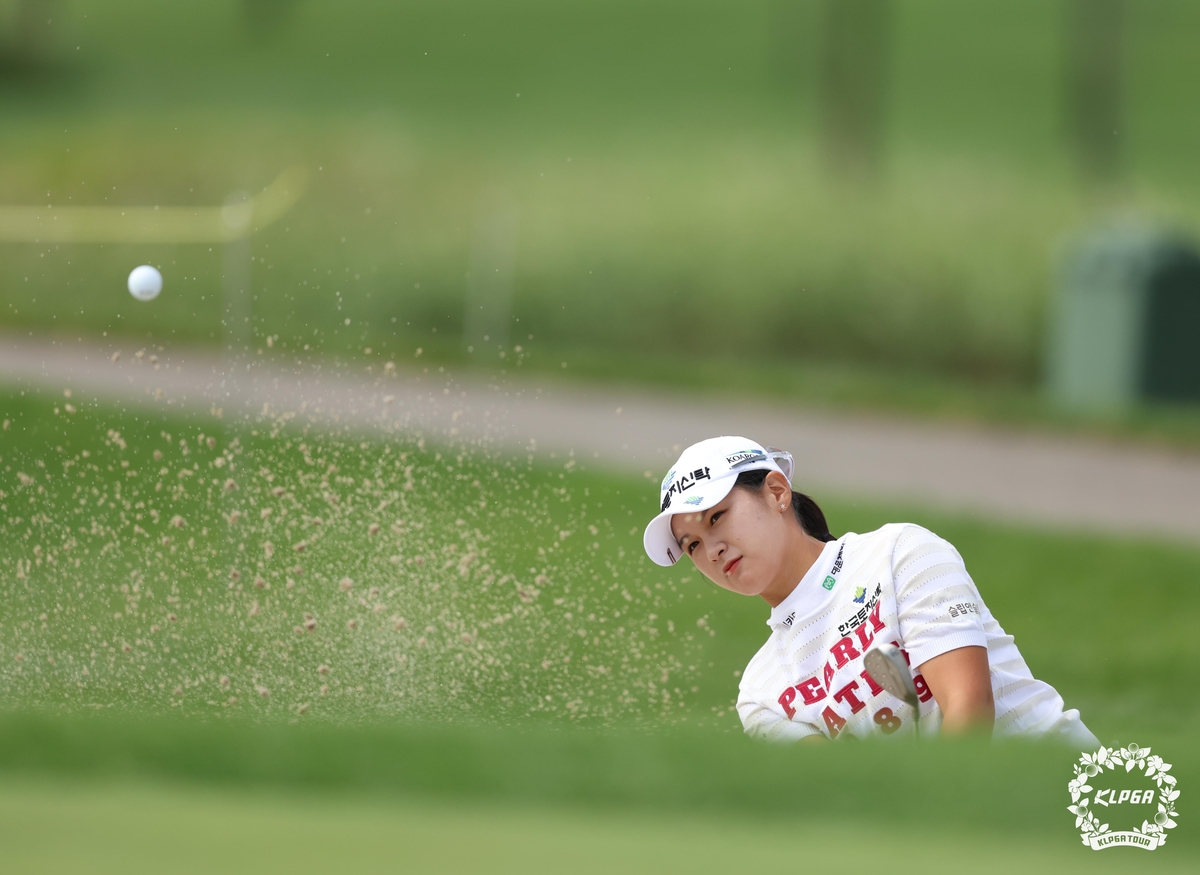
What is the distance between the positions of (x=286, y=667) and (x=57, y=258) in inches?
463

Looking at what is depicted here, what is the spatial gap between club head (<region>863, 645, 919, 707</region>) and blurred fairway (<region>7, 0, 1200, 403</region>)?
10.4m

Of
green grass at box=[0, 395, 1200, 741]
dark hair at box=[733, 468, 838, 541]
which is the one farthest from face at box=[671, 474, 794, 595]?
green grass at box=[0, 395, 1200, 741]

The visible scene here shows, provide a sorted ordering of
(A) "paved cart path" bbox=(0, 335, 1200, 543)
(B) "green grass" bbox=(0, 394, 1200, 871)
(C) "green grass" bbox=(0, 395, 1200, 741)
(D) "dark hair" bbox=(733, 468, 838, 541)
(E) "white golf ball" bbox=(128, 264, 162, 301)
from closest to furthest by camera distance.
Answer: (B) "green grass" bbox=(0, 394, 1200, 871), (D) "dark hair" bbox=(733, 468, 838, 541), (E) "white golf ball" bbox=(128, 264, 162, 301), (C) "green grass" bbox=(0, 395, 1200, 741), (A) "paved cart path" bbox=(0, 335, 1200, 543)

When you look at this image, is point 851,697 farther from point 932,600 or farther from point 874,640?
point 932,600

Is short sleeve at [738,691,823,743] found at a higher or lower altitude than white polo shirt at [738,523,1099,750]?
lower

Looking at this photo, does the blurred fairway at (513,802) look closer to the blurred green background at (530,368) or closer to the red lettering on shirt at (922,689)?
the blurred green background at (530,368)

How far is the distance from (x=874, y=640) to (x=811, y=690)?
7.7 inches

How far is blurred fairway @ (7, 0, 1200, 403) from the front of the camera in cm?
1664

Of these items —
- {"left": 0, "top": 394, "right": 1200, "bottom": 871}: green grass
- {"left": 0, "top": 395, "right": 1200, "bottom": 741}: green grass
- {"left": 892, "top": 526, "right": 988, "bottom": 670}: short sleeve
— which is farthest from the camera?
{"left": 0, "top": 395, "right": 1200, "bottom": 741}: green grass

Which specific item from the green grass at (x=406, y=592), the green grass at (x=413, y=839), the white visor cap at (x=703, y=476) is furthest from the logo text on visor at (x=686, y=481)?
the green grass at (x=406, y=592)

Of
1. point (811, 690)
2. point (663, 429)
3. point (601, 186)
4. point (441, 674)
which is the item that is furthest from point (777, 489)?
point (601, 186)

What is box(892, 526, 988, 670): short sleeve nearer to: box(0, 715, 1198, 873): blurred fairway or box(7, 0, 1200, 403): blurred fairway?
box(0, 715, 1198, 873): blurred fairway

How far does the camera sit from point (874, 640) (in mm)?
3615

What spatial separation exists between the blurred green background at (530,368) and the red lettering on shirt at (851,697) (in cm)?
15
